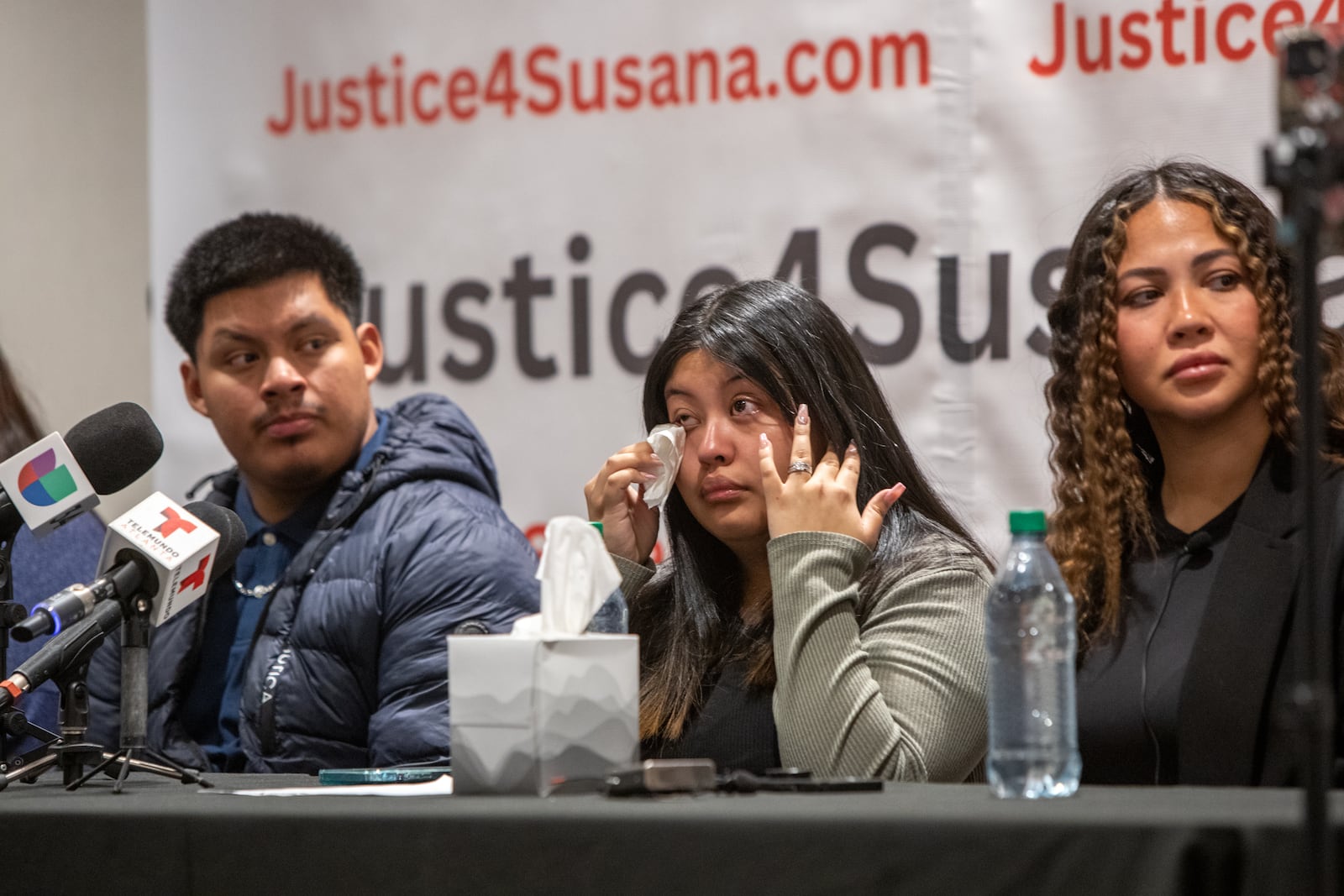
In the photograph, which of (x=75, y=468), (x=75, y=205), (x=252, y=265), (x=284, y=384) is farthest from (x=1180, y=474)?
(x=75, y=205)

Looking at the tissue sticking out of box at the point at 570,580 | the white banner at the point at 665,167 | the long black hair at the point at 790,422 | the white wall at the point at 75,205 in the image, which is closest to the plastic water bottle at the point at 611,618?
the tissue sticking out of box at the point at 570,580

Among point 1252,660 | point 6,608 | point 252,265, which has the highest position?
point 252,265

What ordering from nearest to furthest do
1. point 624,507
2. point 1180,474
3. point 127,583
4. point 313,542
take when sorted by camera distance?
point 127,583 < point 1180,474 < point 624,507 < point 313,542

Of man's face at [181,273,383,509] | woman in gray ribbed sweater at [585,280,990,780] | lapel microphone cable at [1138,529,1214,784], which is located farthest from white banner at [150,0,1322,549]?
lapel microphone cable at [1138,529,1214,784]

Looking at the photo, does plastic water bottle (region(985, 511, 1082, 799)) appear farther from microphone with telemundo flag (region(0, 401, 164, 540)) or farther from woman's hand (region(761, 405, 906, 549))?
microphone with telemundo flag (region(0, 401, 164, 540))

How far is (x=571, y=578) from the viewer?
1.58 meters

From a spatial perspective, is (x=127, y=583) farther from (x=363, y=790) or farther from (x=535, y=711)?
(x=535, y=711)

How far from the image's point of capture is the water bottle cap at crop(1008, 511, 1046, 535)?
1.52 meters

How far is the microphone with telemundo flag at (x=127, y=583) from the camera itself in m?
1.76

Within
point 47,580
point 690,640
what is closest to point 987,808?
point 690,640

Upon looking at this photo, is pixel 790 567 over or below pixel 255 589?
over

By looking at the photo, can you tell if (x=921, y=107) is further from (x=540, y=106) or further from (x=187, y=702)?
(x=187, y=702)

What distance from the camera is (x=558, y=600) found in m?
1.57

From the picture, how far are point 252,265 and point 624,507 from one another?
1.08 meters
